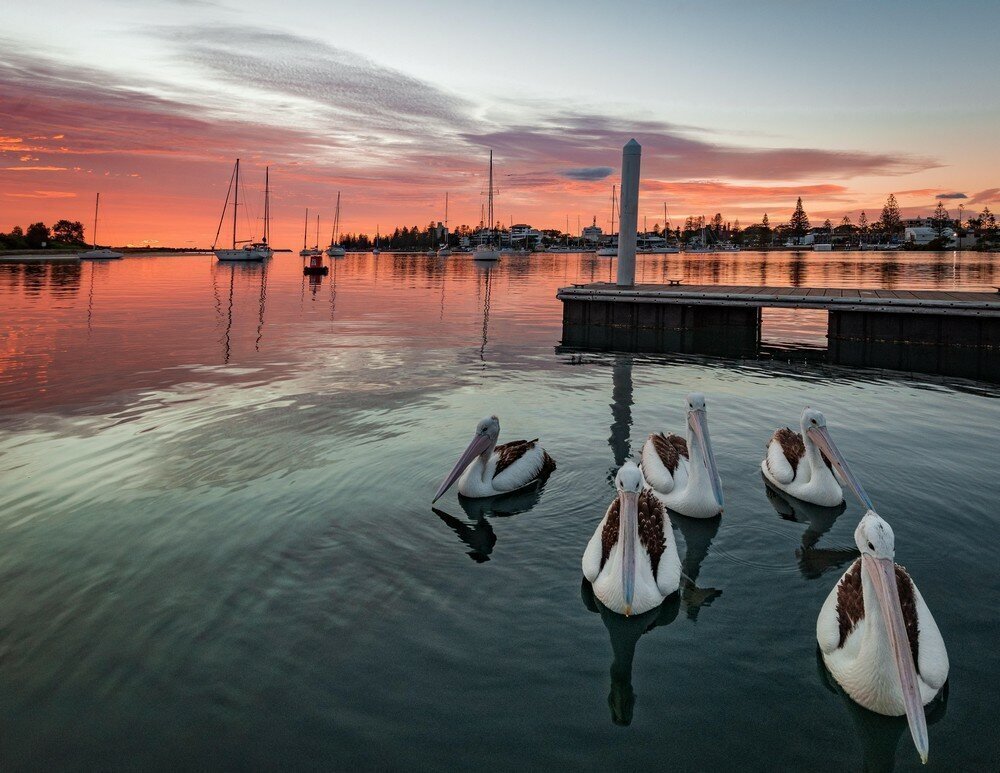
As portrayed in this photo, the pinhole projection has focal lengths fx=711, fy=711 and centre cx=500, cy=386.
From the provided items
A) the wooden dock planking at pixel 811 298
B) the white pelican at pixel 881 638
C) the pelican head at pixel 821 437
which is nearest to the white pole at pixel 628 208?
the wooden dock planking at pixel 811 298

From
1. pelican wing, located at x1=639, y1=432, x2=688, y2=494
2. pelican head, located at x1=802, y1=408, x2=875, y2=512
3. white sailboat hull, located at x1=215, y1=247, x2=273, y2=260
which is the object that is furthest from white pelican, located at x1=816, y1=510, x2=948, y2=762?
white sailboat hull, located at x1=215, y1=247, x2=273, y2=260

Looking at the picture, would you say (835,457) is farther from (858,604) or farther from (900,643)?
(900,643)

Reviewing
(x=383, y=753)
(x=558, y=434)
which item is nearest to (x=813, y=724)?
(x=383, y=753)

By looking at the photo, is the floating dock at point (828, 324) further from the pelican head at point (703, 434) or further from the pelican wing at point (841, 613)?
the pelican wing at point (841, 613)

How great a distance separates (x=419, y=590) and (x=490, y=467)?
3.17 m

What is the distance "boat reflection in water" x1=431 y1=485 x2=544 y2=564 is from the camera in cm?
865

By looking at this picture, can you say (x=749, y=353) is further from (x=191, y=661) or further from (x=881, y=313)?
(x=191, y=661)

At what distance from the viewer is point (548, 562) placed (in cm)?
820

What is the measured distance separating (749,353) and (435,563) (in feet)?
62.8

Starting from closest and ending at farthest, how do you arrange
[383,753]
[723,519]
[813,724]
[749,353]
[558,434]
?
1. [383,753]
2. [813,724]
3. [723,519]
4. [558,434]
5. [749,353]

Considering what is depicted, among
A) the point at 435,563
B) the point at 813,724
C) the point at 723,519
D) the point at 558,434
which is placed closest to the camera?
the point at 813,724

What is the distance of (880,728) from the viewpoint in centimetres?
547

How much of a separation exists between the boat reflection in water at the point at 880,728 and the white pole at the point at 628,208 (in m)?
26.3

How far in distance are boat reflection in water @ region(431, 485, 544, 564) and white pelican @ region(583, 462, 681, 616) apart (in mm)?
1458
